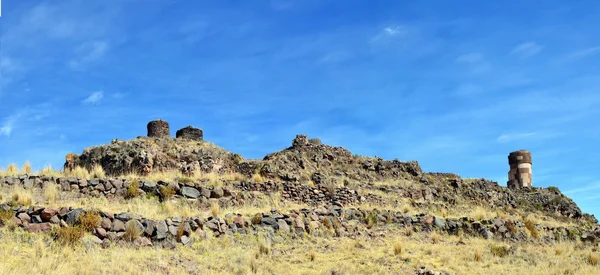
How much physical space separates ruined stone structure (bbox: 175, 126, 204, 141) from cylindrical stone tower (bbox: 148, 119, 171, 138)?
2.77 ft

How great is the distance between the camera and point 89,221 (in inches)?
500

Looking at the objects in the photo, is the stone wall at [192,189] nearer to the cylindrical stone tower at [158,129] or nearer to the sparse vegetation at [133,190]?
the sparse vegetation at [133,190]

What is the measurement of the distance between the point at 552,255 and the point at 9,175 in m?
17.3

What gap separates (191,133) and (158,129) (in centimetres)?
179

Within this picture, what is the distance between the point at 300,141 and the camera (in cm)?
2998

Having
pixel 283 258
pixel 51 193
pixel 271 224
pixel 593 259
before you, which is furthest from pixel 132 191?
pixel 593 259

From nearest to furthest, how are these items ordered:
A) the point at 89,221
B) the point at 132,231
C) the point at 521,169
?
the point at 89,221 → the point at 132,231 → the point at 521,169

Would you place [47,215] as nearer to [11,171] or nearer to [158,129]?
[11,171]

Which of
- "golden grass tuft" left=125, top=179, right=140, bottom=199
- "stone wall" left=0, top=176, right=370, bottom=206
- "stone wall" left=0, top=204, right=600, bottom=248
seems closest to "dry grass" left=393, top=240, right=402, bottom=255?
"stone wall" left=0, top=204, right=600, bottom=248

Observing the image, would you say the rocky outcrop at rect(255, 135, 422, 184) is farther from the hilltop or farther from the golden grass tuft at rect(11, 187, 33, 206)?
the golden grass tuft at rect(11, 187, 33, 206)

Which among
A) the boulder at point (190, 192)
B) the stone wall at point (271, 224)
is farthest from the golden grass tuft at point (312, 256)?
the boulder at point (190, 192)

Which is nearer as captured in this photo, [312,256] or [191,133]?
[312,256]

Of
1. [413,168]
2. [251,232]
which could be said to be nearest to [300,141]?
[413,168]

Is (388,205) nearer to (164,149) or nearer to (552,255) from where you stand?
(552,255)
